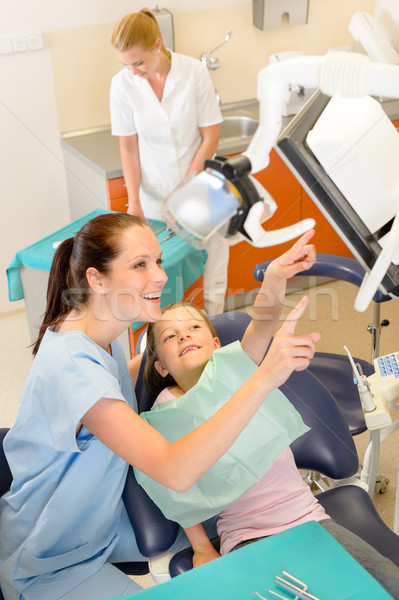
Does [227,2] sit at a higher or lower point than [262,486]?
higher

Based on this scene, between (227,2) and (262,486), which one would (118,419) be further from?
(227,2)

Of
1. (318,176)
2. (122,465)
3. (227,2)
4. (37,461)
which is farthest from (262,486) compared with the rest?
(227,2)

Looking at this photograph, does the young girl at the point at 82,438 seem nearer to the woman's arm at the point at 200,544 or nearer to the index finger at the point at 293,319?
the woman's arm at the point at 200,544

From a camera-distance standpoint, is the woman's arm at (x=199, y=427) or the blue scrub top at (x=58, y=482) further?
the blue scrub top at (x=58, y=482)

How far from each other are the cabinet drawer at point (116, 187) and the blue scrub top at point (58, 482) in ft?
3.89

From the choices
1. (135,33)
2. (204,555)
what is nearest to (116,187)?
(135,33)

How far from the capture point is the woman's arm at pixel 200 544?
1.18 metres

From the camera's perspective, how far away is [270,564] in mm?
960

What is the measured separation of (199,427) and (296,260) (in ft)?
1.04

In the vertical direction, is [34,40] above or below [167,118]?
above

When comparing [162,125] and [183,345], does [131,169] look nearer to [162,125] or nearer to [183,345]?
[162,125]

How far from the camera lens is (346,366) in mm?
1724

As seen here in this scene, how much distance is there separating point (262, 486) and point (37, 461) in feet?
1.34

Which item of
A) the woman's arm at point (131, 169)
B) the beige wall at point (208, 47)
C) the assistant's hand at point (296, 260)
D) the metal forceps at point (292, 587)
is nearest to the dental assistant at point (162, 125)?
the woman's arm at point (131, 169)
